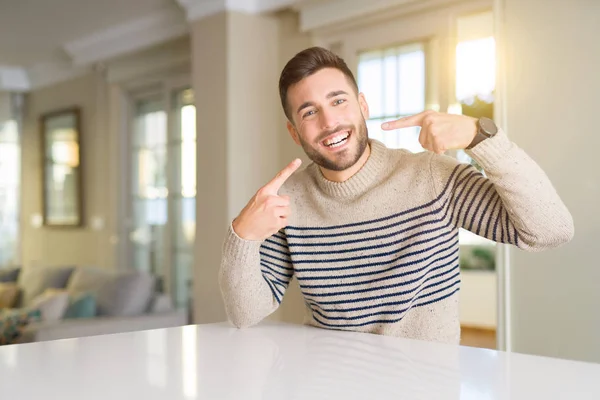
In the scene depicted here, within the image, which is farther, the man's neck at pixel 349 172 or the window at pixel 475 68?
the window at pixel 475 68

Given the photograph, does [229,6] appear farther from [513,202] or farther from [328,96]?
[513,202]

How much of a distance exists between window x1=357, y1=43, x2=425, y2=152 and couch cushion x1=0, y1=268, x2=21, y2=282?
3578mm

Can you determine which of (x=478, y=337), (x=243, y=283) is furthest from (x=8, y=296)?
(x=243, y=283)

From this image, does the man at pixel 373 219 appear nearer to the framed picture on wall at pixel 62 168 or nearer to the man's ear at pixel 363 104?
the man's ear at pixel 363 104

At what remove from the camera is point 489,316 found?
6797 mm

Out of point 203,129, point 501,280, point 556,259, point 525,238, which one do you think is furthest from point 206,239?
point 525,238

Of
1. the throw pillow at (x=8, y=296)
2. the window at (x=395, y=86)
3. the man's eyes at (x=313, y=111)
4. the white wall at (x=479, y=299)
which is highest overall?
the window at (x=395, y=86)

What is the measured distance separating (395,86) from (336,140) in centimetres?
223

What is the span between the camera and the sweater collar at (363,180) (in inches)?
67.5

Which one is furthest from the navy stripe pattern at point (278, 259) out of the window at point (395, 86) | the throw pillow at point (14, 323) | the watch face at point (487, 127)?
the throw pillow at point (14, 323)

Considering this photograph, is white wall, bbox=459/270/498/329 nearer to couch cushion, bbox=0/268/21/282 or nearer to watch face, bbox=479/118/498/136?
couch cushion, bbox=0/268/21/282

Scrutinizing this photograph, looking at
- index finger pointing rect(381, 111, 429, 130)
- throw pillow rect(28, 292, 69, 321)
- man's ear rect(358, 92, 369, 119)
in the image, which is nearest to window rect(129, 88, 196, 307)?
throw pillow rect(28, 292, 69, 321)

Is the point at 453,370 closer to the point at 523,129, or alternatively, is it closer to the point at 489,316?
the point at 523,129

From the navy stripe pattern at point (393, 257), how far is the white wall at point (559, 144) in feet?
5.01
